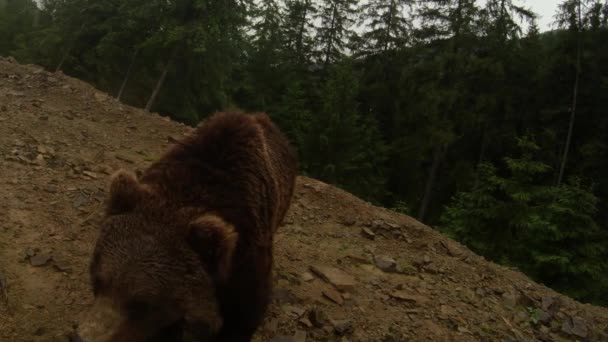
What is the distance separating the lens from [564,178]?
803 inches

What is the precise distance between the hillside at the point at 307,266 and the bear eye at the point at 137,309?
170cm

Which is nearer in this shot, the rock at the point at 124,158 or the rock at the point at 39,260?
the rock at the point at 39,260

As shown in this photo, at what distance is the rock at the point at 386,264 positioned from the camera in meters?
6.18

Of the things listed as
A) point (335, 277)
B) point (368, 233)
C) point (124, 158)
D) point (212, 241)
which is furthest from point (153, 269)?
point (124, 158)

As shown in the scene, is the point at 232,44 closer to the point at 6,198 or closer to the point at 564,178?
the point at 6,198

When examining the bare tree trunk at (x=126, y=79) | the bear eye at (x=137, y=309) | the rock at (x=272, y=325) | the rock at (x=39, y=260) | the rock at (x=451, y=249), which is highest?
the bare tree trunk at (x=126, y=79)

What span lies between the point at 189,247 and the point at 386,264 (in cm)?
442

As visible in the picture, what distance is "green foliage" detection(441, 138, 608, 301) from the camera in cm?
1162

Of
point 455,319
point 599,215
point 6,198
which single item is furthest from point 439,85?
point 6,198

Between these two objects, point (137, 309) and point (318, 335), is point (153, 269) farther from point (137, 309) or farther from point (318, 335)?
point (318, 335)

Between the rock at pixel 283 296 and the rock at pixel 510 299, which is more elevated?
the rock at pixel 510 299

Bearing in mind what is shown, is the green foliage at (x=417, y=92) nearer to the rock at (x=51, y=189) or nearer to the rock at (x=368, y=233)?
the rock at (x=368, y=233)

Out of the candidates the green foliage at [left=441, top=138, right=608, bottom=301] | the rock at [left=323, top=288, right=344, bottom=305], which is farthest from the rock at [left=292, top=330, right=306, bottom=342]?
the green foliage at [left=441, top=138, right=608, bottom=301]

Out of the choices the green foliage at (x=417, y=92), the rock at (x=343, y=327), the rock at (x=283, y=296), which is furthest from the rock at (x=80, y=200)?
the green foliage at (x=417, y=92)
